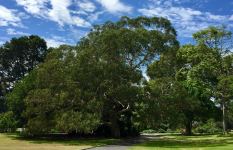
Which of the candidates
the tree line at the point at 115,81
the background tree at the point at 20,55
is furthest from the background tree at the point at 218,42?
the background tree at the point at 20,55

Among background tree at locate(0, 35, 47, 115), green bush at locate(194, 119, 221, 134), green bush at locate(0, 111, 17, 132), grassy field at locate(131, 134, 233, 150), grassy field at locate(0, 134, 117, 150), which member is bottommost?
grassy field at locate(131, 134, 233, 150)

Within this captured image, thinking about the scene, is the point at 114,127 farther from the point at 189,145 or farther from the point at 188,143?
the point at 189,145

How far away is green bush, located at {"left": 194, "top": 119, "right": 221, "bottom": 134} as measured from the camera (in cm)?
7425

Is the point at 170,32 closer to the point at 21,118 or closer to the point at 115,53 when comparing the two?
the point at 115,53

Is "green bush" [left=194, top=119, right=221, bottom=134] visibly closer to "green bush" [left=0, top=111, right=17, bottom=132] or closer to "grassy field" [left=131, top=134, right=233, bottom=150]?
"grassy field" [left=131, top=134, right=233, bottom=150]

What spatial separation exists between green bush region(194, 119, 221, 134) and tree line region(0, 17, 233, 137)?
22.4 meters

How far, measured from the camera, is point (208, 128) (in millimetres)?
74812

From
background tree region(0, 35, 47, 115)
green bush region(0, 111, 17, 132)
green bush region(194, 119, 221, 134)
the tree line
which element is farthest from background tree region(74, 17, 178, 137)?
background tree region(0, 35, 47, 115)

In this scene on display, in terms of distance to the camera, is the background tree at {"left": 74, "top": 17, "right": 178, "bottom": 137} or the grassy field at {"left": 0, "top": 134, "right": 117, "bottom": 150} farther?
the background tree at {"left": 74, "top": 17, "right": 178, "bottom": 137}

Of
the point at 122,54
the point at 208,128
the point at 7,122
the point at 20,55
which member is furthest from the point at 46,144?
the point at 20,55

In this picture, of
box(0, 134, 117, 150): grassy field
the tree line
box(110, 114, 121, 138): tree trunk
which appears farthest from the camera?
box(110, 114, 121, 138): tree trunk

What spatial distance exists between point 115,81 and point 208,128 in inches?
1407

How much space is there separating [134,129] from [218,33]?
17256 millimetres

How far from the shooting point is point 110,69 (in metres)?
43.2
